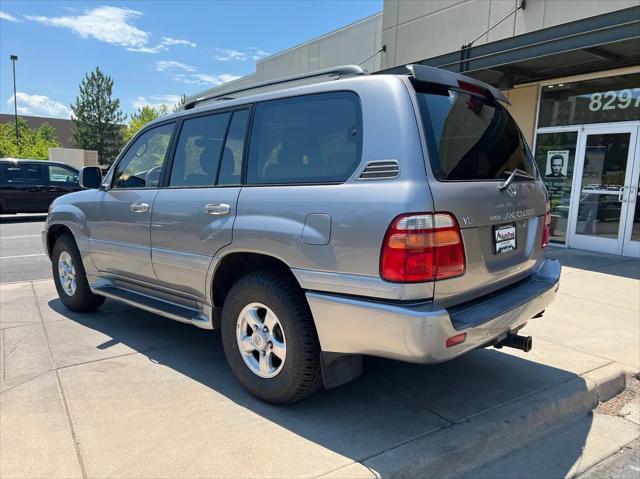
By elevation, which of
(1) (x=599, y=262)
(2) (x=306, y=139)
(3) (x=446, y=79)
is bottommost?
(1) (x=599, y=262)

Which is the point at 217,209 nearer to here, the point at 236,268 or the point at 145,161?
the point at 236,268

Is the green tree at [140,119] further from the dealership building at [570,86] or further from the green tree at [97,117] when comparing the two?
the dealership building at [570,86]

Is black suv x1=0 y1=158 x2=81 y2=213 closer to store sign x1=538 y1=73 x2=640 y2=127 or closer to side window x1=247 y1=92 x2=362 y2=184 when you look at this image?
store sign x1=538 y1=73 x2=640 y2=127

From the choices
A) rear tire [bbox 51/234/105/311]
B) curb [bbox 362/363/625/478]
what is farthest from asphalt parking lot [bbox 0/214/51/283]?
curb [bbox 362/363/625/478]

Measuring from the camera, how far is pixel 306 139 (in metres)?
2.97

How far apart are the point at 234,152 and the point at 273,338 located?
1303mm

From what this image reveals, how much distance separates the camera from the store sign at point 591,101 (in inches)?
335

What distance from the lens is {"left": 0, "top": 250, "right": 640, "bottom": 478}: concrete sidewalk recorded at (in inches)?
99.5

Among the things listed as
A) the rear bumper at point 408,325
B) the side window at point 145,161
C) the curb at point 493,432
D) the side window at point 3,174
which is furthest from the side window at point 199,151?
the side window at point 3,174

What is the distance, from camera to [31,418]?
115 inches

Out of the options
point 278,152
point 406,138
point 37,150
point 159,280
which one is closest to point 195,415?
point 159,280

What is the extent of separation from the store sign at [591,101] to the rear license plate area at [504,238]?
23.5ft

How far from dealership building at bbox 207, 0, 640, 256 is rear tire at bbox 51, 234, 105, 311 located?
496cm

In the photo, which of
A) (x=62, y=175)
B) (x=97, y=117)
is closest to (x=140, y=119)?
(x=97, y=117)
